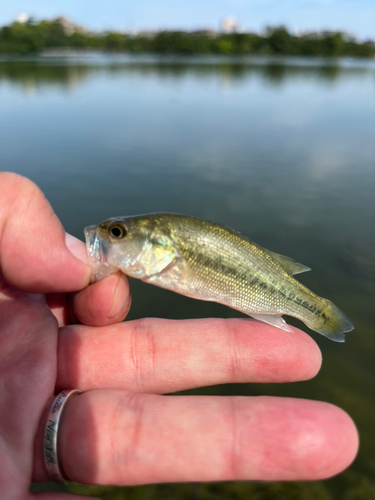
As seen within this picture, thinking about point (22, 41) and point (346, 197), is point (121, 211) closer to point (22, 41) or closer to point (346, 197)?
point (346, 197)

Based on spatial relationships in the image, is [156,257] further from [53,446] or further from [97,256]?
[53,446]

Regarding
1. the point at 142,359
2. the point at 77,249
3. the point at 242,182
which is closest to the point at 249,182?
the point at 242,182

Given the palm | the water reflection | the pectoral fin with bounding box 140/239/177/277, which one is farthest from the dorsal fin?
the water reflection

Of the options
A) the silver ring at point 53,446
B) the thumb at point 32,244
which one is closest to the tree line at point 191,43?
the thumb at point 32,244

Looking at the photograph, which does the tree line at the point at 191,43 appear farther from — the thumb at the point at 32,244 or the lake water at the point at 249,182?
the thumb at the point at 32,244

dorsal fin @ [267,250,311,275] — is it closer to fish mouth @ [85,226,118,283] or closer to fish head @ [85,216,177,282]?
fish head @ [85,216,177,282]
